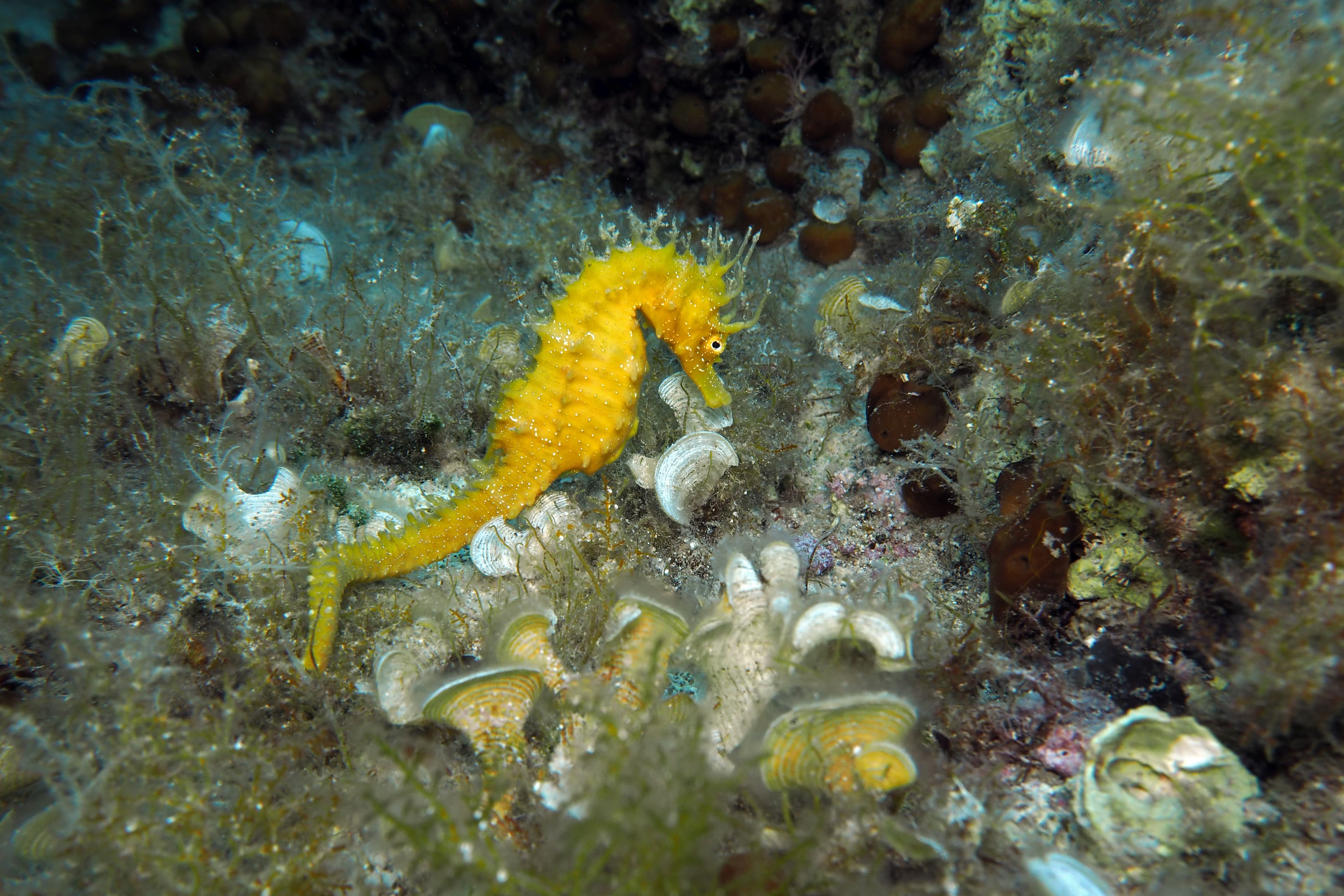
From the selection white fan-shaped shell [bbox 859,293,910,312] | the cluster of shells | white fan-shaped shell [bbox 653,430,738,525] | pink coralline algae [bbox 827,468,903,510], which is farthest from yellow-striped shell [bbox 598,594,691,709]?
white fan-shaped shell [bbox 859,293,910,312]

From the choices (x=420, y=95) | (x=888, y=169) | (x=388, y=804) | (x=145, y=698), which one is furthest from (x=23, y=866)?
(x=420, y=95)

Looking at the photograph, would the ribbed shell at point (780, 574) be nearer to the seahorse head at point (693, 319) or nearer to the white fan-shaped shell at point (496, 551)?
the seahorse head at point (693, 319)

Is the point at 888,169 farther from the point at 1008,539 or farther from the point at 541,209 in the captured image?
the point at 1008,539

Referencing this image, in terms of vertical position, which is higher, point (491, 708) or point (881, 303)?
point (881, 303)

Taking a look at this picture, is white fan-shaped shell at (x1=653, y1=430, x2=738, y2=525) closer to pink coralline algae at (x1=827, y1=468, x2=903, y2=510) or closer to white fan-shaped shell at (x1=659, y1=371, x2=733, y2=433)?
white fan-shaped shell at (x1=659, y1=371, x2=733, y2=433)

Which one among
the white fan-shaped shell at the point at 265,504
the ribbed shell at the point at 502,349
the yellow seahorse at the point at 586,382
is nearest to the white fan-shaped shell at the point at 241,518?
the white fan-shaped shell at the point at 265,504

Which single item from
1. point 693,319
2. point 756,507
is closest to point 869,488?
point 756,507

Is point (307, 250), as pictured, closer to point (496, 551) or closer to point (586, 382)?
point (586, 382)
